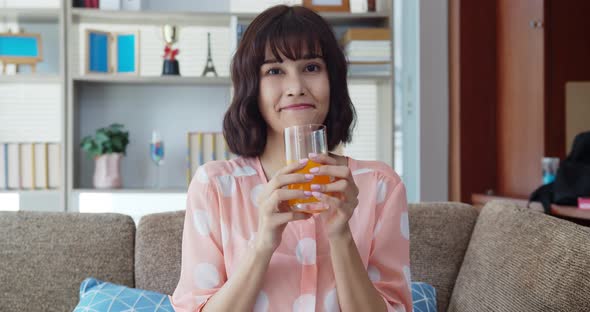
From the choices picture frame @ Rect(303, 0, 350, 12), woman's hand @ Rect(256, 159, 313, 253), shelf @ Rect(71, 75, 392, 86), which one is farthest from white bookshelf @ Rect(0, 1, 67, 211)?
woman's hand @ Rect(256, 159, 313, 253)

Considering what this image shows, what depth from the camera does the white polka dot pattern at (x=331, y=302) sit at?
4.29ft

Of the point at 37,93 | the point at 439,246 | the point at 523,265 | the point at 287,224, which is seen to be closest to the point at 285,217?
the point at 287,224

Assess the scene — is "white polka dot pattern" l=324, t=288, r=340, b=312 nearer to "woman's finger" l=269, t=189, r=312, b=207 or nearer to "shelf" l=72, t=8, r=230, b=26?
"woman's finger" l=269, t=189, r=312, b=207

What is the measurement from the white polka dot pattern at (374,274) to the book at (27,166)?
9.05 ft

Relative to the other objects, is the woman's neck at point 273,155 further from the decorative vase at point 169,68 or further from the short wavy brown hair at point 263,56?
the decorative vase at point 169,68

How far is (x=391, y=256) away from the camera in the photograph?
1.37 m

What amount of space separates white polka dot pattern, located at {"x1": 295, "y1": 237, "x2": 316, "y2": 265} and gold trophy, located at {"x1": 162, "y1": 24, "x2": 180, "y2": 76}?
2.55 m

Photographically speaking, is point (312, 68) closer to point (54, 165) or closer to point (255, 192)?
point (255, 192)

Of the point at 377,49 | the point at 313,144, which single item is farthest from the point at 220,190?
the point at 377,49

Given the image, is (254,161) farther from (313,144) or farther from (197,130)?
(197,130)

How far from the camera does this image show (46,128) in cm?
388

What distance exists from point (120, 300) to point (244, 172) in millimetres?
535

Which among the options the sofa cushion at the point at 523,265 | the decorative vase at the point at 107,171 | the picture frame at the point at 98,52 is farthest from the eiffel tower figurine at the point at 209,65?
the sofa cushion at the point at 523,265

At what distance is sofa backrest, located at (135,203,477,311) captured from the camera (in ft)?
5.94
